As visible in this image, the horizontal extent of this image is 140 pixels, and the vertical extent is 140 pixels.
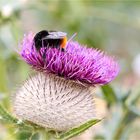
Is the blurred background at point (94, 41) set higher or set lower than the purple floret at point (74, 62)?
lower

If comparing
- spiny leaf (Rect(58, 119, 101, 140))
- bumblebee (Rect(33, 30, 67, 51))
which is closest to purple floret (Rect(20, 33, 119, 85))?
bumblebee (Rect(33, 30, 67, 51))

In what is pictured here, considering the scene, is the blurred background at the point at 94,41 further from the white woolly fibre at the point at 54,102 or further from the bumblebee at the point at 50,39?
the bumblebee at the point at 50,39

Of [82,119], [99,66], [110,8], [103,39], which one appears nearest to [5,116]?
[82,119]

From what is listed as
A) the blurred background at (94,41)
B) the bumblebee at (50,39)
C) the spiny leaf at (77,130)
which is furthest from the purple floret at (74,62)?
the spiny leaf at (77,130)

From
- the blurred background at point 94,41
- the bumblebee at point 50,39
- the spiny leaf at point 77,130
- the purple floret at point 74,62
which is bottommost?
the blurred background at point 94,41

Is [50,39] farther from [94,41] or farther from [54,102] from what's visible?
[94,41]

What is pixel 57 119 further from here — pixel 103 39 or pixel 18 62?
pixel 103 39
